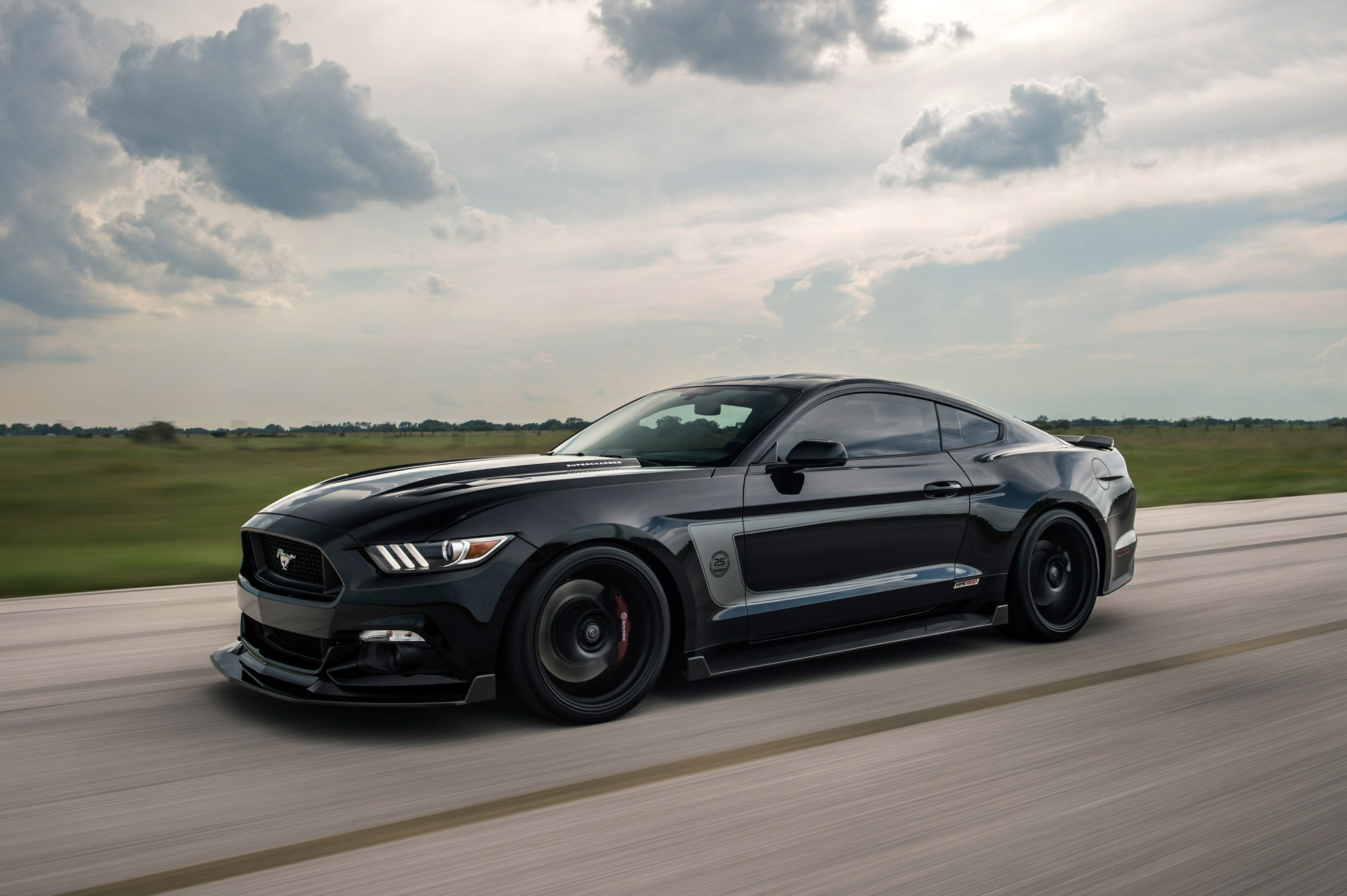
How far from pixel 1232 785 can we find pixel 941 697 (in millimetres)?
1378

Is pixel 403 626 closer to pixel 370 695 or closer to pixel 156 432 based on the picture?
pixel 370 695

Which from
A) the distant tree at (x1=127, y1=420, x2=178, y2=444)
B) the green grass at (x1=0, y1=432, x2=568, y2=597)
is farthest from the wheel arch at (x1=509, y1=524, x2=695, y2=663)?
the distant tree at (x1=127, y1=420, x2=178, y2=444)

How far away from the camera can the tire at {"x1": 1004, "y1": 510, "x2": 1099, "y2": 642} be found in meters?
6.02

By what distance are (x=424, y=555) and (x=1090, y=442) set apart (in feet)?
14.8

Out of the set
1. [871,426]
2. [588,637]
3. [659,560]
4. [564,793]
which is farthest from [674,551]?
[871,426]

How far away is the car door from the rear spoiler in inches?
56.4

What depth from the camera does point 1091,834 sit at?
10.7 feet

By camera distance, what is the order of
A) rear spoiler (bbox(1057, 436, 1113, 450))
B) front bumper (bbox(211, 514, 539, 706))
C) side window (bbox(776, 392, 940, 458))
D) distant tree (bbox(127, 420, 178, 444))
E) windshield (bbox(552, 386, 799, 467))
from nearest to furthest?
front bumper (bbox(211, 514, 539, 706)) → windshield (bbox(552, 386, 799, 467)) → side window (bbox(776, 392, 940, 458)) → rear spoiler (bbox(1057, 436, 1113, 450)) → distant tree (bbox(127, 420, 178, 444))

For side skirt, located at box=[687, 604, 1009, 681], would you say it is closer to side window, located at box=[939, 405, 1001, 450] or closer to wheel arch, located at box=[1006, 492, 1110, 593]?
wheel arch, located at box=[1006, 492, 1110, 593]

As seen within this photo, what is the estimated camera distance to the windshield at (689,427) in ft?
17.1

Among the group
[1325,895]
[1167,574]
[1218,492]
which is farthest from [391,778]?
[1218,492]

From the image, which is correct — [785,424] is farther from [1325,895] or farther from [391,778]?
[1325,895]

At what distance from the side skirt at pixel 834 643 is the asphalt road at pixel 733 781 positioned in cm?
16

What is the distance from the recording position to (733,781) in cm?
376
